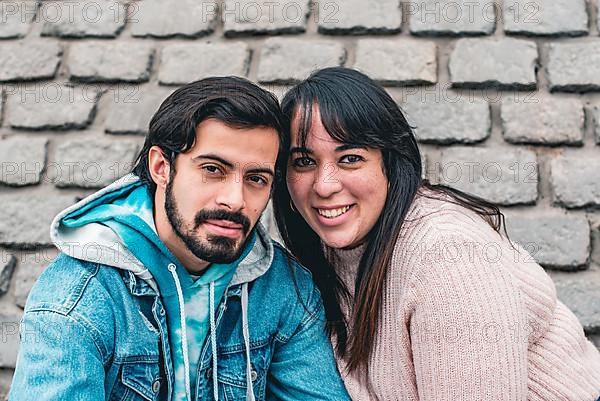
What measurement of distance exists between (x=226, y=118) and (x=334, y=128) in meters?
0.25

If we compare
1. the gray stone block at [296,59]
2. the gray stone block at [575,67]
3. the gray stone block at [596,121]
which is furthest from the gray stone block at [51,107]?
the gray stone block at [596,121]

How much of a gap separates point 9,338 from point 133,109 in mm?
884

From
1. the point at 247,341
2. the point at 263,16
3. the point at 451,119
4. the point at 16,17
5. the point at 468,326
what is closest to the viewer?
the point at 468,326

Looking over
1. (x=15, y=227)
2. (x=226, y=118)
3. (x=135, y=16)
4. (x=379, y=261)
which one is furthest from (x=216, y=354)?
(x=135, y=16)

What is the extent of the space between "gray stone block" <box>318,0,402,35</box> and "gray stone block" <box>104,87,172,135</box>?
0.61 meters

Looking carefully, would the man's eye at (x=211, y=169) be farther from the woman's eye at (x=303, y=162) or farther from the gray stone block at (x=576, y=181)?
the gray stone block at (x=576, y=181)

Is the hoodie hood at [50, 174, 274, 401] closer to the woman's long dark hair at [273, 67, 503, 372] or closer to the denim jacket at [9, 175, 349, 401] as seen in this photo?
the denim jacket at [9, 175, 349, 401]

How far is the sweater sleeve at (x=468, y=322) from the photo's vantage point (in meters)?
1.55

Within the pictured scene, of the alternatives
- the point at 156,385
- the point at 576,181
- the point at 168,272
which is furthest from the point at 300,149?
the point at 576,181

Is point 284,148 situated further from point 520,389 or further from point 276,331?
point 520,389

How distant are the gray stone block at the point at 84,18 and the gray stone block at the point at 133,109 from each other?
235 mm

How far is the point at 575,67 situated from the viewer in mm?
2344

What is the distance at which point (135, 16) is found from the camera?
8.32 ft

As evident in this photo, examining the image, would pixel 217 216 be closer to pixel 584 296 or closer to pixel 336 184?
pixel 336 184
